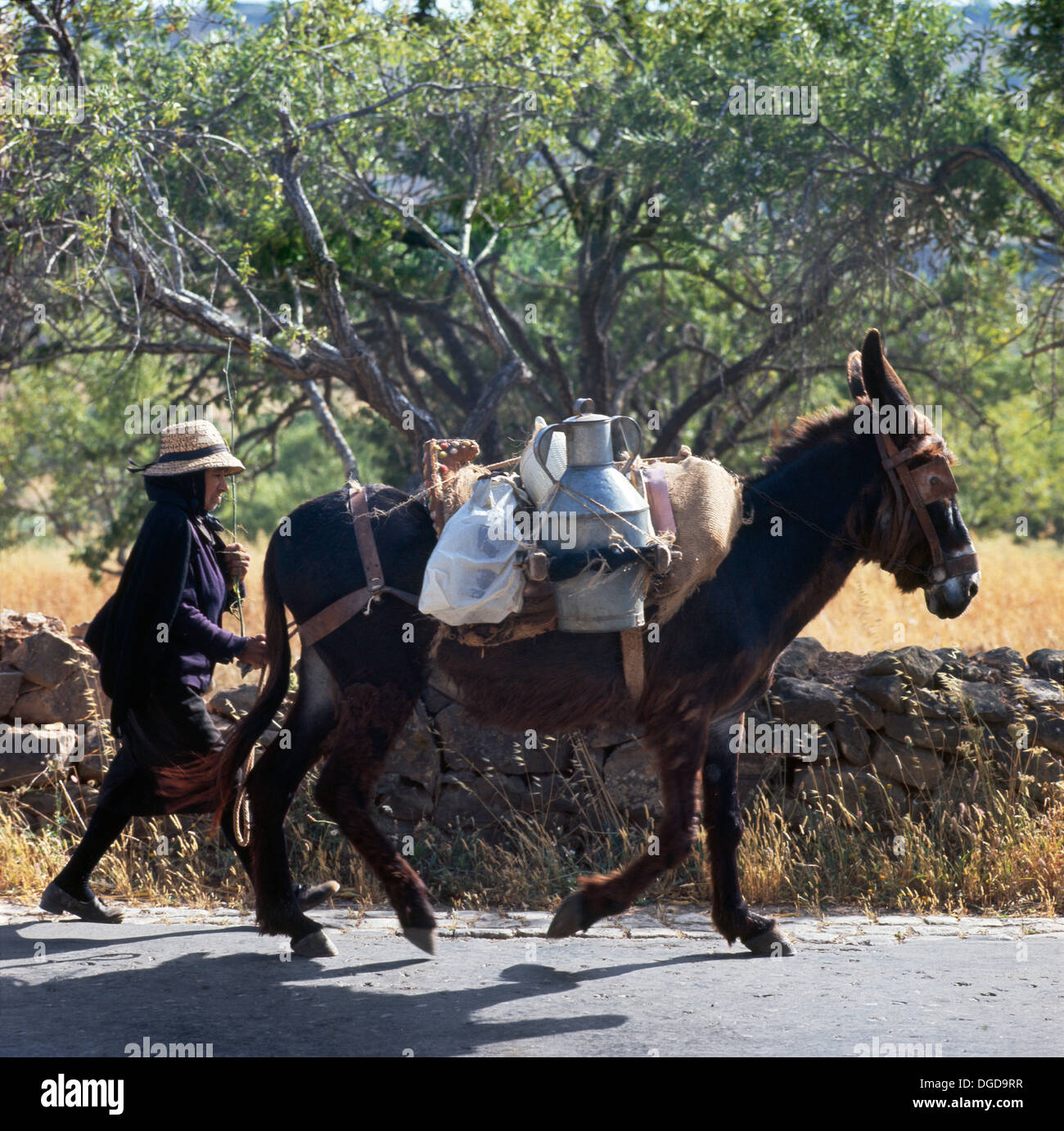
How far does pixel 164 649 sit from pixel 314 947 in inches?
56.5

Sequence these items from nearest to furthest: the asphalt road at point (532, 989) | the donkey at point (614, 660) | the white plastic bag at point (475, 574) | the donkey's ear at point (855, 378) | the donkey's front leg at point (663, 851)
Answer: the asphalt road at point (532, 989) < the white plastic bag at point (475, 574) < the donkey's front leg at point (663, 851) < the donkey at point (614, 660) < the donkey's ear at point (855, 378)

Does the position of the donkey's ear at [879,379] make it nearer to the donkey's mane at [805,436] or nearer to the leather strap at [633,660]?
the donkey's mane at [805,436]

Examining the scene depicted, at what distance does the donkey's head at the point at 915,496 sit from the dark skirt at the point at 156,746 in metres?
3.05

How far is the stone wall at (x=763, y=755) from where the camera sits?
6.41m

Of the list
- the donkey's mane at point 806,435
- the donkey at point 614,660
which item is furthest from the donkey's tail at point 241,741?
the donkey's mane at point 806,435

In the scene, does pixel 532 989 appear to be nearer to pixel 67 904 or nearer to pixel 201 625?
pixel 201 625

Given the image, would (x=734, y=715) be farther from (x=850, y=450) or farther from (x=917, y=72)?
(x=917, y=72)

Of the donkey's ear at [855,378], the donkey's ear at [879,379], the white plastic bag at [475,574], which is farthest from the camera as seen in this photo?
the donkey's ear at [855,378]

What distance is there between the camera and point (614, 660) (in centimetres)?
478

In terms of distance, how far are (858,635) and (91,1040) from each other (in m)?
7.28

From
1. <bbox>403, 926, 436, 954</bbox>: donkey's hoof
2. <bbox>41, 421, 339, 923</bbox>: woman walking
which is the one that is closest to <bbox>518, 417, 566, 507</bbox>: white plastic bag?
<bbox>41, 421, 339, 923</bbox>: woman walking

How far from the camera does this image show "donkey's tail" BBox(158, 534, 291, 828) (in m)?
5.08

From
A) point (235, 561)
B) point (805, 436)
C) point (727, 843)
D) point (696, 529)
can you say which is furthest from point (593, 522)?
point (235, 561)

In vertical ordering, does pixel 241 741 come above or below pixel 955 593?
below
